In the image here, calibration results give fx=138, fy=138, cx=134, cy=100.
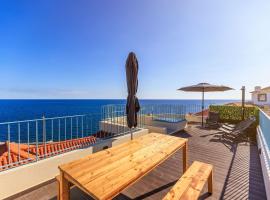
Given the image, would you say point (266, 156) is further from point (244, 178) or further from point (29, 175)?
point (29, 175)

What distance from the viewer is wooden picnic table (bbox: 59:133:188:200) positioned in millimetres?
1276

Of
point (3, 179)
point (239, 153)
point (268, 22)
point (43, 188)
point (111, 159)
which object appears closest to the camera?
point (111, 159)

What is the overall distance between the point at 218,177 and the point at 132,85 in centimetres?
271

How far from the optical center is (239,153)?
4090mm

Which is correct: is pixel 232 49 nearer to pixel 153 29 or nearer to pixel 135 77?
pixel 153 29

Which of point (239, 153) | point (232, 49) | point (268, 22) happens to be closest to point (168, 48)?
point (232, 49)

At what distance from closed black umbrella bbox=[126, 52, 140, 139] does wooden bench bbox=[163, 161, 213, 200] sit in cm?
171

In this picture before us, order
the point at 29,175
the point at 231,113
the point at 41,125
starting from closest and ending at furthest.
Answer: the point at 29,175
the point at 41,125
the point at 231,113

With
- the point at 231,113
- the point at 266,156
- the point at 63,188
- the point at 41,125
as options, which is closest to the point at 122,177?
the point at 63,188

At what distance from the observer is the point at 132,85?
3.40m

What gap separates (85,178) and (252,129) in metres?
7.24

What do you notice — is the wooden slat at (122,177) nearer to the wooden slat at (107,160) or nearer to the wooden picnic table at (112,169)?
the wooden picnic table at (112,169)

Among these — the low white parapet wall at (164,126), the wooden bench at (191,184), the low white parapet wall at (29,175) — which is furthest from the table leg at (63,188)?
the low white parapet wall at (164,126)

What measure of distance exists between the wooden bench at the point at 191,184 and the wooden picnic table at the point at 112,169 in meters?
0.36
